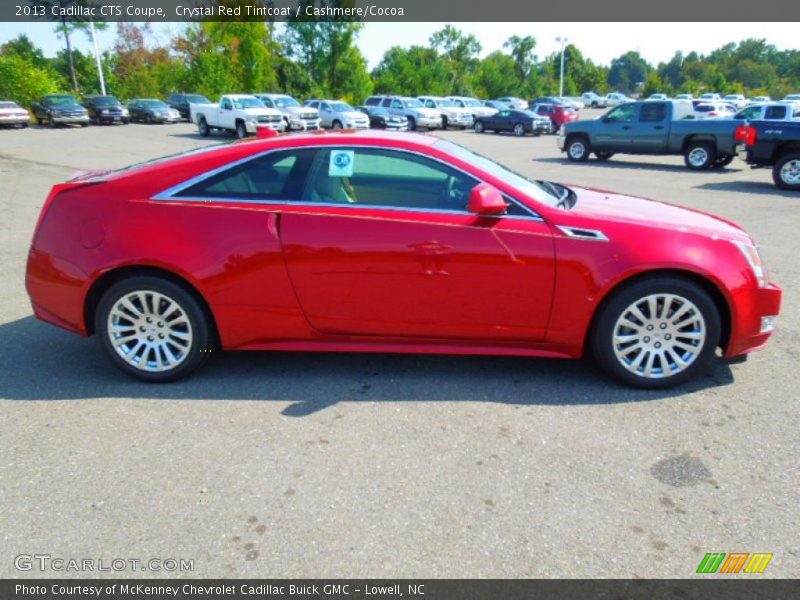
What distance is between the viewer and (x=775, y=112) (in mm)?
18062

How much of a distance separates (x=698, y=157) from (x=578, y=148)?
3557 mm

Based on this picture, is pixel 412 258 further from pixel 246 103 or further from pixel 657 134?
pixel 246 103

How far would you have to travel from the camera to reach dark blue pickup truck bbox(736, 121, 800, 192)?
11.9 m

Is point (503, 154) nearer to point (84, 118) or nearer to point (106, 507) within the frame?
point (106, 507)

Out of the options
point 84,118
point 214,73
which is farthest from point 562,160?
point 214,73

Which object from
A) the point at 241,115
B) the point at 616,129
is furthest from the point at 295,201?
the point at 241,115

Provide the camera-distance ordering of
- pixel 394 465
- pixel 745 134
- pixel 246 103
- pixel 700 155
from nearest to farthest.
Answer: pixel 394 465
pixel 745 134
pixel 700 155
pixel 246 103

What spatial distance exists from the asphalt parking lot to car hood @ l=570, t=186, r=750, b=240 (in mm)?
998

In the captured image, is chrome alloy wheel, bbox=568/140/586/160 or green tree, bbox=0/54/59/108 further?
green tree, bbox=0/54/59/108

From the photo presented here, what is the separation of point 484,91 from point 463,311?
67.5 m

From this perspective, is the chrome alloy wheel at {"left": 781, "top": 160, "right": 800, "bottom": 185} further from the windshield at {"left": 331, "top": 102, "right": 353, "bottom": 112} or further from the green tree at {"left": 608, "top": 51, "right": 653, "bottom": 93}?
the green tree at {"left": 608, "top": 51, "right": 653, "bottom": 93}

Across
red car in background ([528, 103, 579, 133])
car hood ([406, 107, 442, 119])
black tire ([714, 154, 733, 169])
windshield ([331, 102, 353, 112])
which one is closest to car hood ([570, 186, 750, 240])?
black tire ([714, 154, 733, 169])

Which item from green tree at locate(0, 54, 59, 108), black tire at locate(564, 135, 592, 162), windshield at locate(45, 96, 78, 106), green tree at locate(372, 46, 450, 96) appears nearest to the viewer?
black tire at locate(564, 135, 592, 162)

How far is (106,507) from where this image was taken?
2.77m
